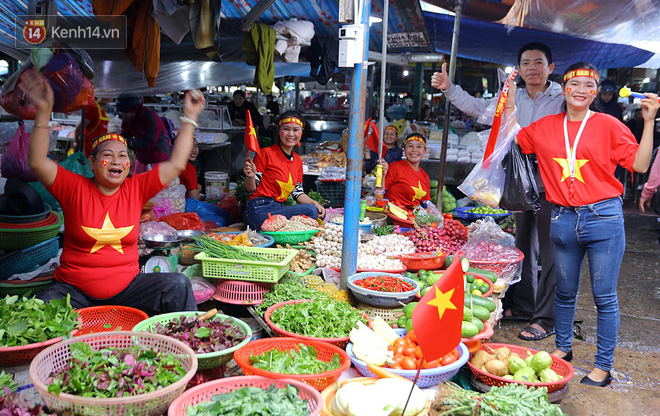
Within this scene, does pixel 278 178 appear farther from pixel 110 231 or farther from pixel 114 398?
pixel 114 398

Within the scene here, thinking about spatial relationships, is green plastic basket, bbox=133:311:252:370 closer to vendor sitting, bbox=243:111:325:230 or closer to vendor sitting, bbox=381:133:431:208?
vendor sitting, bbox=243:111:325:230

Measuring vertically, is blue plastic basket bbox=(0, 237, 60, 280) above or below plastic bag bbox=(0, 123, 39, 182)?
below

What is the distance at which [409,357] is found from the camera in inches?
109

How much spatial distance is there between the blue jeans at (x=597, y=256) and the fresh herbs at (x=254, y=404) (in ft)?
7.47

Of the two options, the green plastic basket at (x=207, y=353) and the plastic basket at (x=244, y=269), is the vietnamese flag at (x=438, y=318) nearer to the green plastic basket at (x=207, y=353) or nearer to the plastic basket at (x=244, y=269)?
the green plastic basket at (x=207, y=353)

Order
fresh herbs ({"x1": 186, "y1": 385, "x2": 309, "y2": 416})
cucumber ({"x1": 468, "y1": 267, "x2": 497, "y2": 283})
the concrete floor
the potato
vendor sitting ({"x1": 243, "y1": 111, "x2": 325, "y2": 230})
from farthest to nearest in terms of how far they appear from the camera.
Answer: vendor sitting ({"x1": 243, "y1": 111, "x2": 325, "y2": 230})
cucumber ({"x1": 468, "y1": 267, "x2": 497, "y2": 283})
the concrete floor
the potato
fresh herbs ({"x1": 186, "y1": 385, "x2": 309, "y2": 416})

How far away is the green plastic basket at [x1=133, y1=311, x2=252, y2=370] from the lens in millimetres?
2574

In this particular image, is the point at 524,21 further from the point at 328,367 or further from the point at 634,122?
the point at 634,122

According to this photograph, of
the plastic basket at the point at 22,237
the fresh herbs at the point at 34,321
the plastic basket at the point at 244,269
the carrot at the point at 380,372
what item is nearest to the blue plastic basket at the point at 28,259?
the plastic basket at the point at 22,237

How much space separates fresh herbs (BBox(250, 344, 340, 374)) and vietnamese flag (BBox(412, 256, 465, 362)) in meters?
0.61

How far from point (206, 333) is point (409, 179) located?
13.1 ft

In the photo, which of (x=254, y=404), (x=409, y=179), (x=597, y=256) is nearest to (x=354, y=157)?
(x=597, y=256)

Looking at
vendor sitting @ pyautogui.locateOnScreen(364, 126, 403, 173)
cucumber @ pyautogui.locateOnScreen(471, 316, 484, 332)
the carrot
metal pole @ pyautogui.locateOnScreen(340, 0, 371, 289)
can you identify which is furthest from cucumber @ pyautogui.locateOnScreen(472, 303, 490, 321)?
vendor sitting @ pyautogui.locateOnScreen(364, 126, 403, 173)

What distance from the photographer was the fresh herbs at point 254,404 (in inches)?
80.2
